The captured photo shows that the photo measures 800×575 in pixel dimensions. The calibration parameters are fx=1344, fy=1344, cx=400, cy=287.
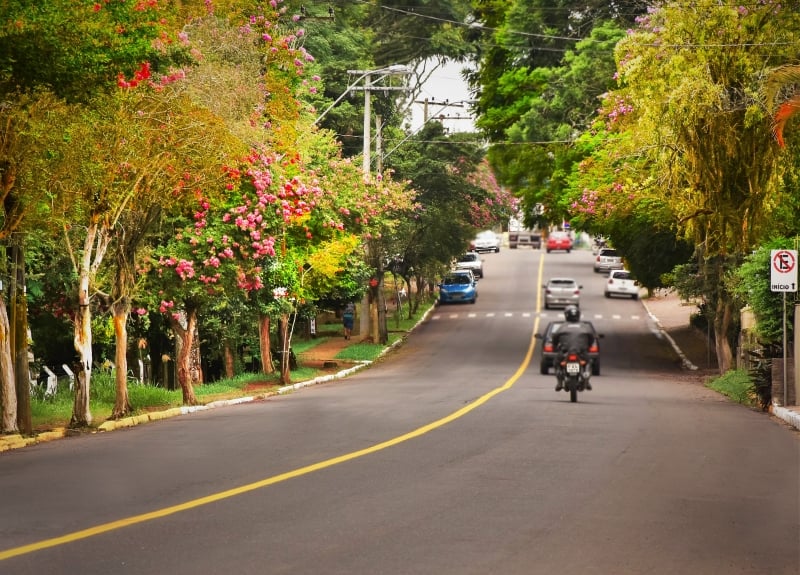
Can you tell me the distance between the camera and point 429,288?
84688mm

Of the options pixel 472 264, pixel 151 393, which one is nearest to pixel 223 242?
pixel 151 393

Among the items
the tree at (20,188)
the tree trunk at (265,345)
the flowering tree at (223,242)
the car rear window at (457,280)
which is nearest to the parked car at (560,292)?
the car rear window at (457,280)

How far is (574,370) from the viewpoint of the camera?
25266 millimetres

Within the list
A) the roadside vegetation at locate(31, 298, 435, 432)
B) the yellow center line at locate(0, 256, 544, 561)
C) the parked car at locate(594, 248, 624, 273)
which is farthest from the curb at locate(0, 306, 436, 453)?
the parked car at locate(594, 248, 624, 273)

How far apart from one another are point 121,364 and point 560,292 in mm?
45674

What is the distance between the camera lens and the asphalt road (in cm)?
950

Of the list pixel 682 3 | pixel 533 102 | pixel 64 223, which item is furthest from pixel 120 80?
pixel 533 102

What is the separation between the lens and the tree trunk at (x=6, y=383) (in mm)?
21688

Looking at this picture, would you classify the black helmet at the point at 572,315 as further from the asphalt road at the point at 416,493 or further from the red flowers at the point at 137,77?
the red flowers at the point at 137,77

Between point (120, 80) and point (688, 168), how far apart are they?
12.4 metres

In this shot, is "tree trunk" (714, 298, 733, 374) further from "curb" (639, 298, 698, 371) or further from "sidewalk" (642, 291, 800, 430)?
"curb" (639, 298, 698, 371)

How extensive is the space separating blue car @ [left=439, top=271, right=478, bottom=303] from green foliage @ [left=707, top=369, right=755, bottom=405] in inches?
1545

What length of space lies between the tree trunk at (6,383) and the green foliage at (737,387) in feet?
50.4

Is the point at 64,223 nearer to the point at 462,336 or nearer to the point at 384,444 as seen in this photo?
the point at 384,444
